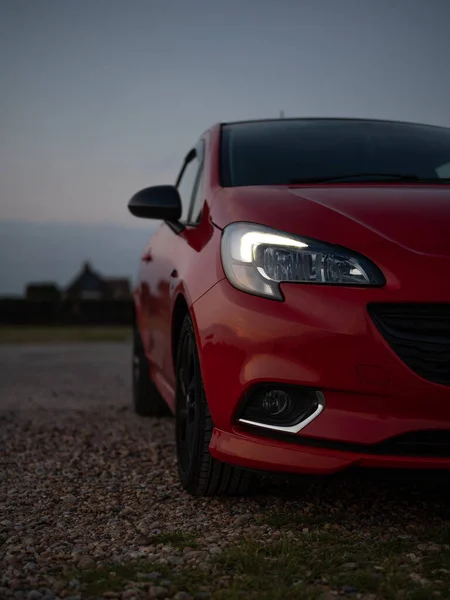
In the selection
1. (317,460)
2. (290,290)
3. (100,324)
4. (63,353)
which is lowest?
(100,324)

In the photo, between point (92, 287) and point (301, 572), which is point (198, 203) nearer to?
point (301, 572)

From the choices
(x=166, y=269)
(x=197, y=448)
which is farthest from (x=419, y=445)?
(x=166, y=269)

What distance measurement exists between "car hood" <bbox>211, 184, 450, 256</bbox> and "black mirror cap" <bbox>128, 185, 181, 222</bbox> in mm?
597

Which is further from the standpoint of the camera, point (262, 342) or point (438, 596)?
point (262, 342)

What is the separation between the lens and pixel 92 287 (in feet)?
268

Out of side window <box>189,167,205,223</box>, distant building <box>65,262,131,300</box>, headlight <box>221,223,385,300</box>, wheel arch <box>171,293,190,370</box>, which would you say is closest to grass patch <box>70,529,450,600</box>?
headlight <box>221,223,385,300</box>

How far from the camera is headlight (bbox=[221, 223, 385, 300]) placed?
2.92 metres

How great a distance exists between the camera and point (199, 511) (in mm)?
3361

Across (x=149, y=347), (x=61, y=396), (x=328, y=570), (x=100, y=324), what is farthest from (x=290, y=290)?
(x=100, y=324)

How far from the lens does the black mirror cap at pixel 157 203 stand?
4129 mm

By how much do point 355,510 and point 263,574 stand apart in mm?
858

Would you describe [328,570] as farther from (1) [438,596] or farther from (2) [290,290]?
(2) [290,290]

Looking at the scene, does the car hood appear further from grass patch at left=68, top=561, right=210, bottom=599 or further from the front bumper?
grass patch at left=68, top=561, right=210, bottom=599

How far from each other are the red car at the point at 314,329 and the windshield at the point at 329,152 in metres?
0.13
